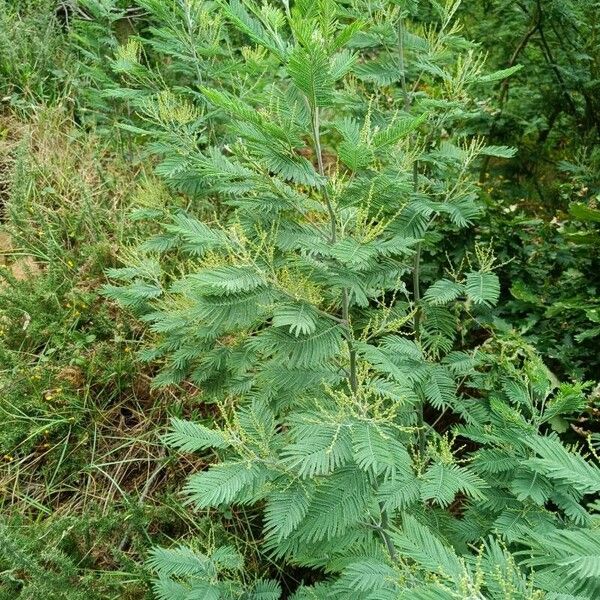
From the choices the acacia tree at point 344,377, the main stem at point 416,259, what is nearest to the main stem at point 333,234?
the acacia tree at point 344,377

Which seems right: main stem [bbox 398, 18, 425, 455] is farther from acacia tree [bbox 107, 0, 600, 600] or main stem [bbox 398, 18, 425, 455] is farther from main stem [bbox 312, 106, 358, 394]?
main stem [bbox 312, 106, 358, 394]

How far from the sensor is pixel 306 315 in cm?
154

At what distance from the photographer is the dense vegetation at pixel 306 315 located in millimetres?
1536

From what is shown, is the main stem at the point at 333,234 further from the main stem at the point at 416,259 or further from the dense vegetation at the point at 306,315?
the main stem at the point at 416,259

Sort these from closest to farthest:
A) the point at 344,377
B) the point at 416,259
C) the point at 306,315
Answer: the point at 306,315
the point at 344,377
the point at 416,259

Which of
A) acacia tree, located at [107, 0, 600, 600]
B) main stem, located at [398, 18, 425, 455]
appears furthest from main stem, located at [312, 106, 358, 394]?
main stem, located at [398, 18, 425, 455]

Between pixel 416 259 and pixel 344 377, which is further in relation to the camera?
pixel 416 259

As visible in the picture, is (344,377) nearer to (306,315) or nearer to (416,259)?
(306,315)

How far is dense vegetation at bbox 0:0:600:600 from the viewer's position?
1536mm

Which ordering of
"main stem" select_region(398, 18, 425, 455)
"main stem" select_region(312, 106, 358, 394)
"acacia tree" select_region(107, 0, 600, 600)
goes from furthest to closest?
1. "main stem" select_region(398, 18, 425, 455)
2. "main stem" select_region(312, 106, 358, 394)
3. "acacia tree" select_region(107, 0, 600, 600)

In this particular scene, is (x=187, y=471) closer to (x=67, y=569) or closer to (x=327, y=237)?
(x=67, y=569)

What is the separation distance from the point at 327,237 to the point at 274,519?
2.19 ft

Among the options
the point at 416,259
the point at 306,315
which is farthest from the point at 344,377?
the point at 416,259

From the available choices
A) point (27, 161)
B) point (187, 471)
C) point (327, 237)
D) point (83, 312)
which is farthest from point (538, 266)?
point (27, 161)
